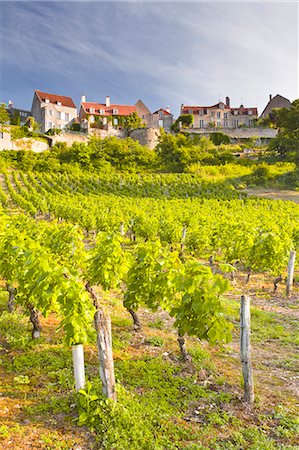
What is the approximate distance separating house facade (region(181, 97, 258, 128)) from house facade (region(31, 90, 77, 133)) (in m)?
22.1

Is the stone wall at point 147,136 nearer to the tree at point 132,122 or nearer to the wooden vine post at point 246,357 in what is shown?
the tree at point 132,122

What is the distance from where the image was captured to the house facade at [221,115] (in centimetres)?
7038

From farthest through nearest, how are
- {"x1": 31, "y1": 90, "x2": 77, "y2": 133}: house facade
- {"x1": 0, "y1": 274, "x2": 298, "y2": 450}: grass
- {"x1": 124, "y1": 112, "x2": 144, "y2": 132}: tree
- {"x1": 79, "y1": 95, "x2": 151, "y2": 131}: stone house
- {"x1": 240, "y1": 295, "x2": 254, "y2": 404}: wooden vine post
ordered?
1. {"x1": 124, "y1": 112, "x2": 144, "y2": 132}: tree
2. {"x1": 79, "y1": 95, "x2": 151, "y2": 131}: stone house
3. {"x1": 31, "y1": 90, "x2": 77, "y2": 133}: house facade
4. {"x1": 240, "y1": 295, "x2": 254, "y2": 404}: wooden vine post
5. {"x1": 0, "y1": 274, "x2": 298, "y2": 450}: grass

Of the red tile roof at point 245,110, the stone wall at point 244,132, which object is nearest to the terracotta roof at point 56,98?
the stone wall at point 244,132

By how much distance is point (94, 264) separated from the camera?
706cm

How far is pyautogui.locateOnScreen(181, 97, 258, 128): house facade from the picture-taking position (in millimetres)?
70375

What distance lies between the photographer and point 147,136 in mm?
62375

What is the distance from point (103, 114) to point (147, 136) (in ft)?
32.6

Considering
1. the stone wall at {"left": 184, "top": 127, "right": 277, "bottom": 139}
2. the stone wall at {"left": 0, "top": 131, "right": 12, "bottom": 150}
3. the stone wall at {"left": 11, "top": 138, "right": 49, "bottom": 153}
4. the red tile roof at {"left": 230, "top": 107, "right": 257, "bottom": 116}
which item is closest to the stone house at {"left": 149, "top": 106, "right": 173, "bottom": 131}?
the stone wall at {"left": 184, "top": 127, "right": 277, "bottom": 139}

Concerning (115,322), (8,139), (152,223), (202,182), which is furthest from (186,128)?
(115,322)

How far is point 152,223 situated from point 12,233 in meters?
10.1

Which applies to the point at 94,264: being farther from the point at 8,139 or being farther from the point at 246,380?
the point at 8,139

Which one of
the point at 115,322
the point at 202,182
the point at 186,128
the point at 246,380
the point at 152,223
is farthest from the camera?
the point at 186,128

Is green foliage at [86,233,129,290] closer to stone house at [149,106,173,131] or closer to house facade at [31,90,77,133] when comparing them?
house facade at [31,90,77,133]
